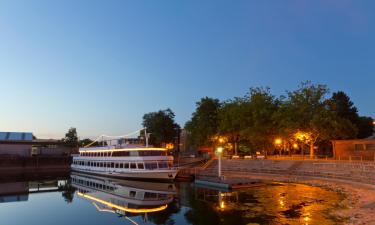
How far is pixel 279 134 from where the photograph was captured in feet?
194

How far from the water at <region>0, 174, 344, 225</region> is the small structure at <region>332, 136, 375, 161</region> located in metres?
14.8

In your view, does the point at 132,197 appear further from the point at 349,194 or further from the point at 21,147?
the point at 21,147

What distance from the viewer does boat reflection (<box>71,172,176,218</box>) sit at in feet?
103

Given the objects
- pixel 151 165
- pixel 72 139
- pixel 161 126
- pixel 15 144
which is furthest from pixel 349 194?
pixel 72 139

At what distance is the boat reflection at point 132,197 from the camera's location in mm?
31277

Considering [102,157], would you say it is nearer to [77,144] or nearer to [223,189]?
[223,189]

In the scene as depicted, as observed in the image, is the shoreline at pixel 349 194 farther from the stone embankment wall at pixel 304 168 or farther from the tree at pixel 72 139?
the tree at pixel 72 139

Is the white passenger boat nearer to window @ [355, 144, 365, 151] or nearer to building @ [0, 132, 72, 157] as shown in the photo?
window @ [355, 144, 365, 151]

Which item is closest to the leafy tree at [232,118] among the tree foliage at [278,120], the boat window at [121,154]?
the tree foliage at [278,120]

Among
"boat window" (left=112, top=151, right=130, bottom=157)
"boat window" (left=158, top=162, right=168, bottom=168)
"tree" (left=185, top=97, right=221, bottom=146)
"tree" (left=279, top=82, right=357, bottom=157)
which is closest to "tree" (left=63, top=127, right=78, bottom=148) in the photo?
"tree" (left=185, top=97, right=221, bottom=146)

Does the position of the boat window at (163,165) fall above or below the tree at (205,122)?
below

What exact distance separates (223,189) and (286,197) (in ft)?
31.3

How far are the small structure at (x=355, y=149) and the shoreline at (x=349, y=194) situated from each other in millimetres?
8910

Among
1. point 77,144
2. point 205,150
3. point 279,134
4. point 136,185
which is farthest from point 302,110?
point 77,144
